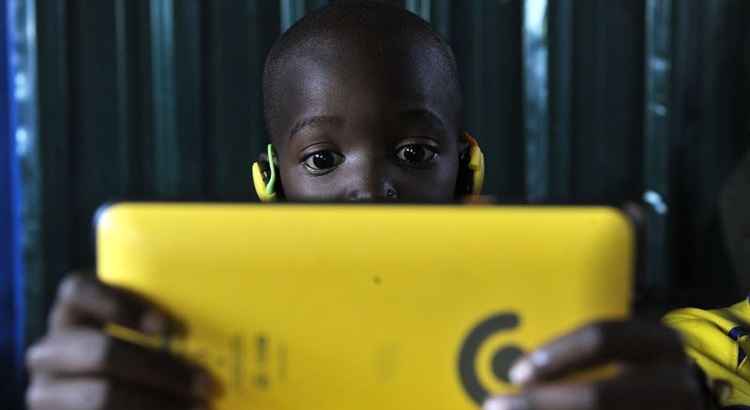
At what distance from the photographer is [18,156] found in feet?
5.22

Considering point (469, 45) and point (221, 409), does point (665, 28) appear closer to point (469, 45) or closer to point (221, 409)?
point (469, 45)

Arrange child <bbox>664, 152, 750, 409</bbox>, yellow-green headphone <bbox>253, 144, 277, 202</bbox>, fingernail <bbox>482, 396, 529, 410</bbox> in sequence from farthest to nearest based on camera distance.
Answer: yellow-green headphone <bbox>253, 144, 277, 202</bbox> → child <bbox>664, 152, 750, 409</bbox> → fingernail <bbox>482, 396, 529, 410</bbox>

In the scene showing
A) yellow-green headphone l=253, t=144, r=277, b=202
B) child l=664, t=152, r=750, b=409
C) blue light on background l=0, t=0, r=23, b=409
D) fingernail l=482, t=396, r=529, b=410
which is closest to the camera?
fingernail l=482, t=396, r=529, b=410

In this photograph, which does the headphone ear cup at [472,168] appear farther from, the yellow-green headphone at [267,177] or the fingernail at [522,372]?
the fingernail at [522,372]

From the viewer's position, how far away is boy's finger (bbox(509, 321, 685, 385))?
388mm

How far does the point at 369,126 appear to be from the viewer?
706 mm

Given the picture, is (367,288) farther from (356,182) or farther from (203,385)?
(356,182)

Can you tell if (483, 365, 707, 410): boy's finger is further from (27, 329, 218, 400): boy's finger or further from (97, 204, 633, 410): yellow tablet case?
(27, 329, 218, 400): boy's finger

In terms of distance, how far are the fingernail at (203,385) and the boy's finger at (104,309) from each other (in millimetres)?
24

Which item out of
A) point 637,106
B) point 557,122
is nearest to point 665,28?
point 637,106

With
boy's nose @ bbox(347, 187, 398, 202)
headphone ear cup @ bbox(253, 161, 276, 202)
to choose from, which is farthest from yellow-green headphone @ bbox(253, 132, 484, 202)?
boy's nose @ bbox(347, 187, 398, 202)

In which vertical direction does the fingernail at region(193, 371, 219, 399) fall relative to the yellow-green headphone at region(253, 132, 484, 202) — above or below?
Answer: below

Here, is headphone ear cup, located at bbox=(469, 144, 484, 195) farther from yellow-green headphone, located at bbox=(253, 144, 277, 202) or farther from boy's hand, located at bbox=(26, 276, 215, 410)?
boy's hand, located at bbox=(26, 276, 215, 410)

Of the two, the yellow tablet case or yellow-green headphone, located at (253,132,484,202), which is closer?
the yellow tablet case
